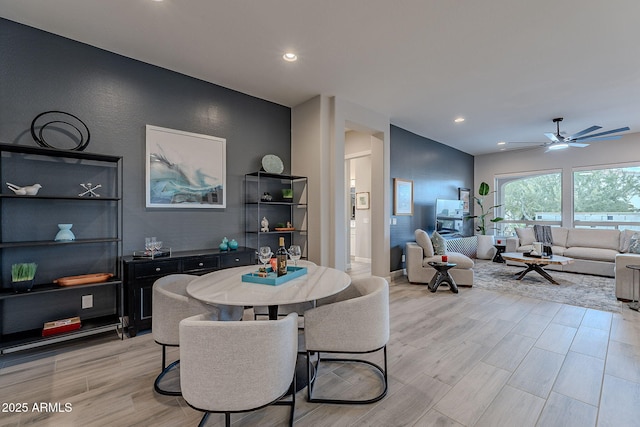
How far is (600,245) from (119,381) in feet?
26.6

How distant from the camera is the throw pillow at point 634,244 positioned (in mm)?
4941

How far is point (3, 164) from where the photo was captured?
8.09ft

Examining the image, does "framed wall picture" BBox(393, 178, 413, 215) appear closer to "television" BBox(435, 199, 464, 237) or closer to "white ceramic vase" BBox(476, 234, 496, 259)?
"television" BBox(435, 199, 464, 237)

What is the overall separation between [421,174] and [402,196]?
0.96 m

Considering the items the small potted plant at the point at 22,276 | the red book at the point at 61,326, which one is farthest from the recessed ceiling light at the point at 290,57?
the red book at the point at 61,326

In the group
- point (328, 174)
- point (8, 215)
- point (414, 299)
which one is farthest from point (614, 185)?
point (8, 215)

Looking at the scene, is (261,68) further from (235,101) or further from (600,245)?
(600,245)

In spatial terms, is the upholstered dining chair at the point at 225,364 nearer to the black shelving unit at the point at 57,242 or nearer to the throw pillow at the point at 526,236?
the black shelving unit at the point at 57,242

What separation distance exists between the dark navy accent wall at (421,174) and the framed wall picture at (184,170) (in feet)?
10.6

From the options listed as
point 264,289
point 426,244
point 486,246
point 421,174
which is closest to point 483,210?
point 486,246

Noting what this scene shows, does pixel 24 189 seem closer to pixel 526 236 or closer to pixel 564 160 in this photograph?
pixel 526 236

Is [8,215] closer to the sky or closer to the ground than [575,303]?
closer to the sky

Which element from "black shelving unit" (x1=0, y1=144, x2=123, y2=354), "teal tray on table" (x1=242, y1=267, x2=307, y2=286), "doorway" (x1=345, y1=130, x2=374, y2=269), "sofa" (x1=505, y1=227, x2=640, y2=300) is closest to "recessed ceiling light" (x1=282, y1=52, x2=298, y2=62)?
"black shelving unit" (x1=0, y1=144, x2=123, y2=354)

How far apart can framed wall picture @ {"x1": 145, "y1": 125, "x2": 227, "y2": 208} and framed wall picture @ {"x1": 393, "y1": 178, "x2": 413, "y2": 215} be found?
320 centimetres
